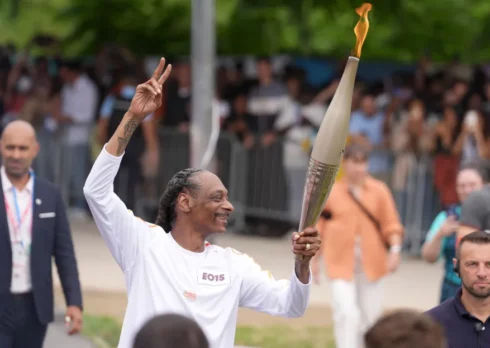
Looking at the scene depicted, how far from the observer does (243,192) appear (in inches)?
661

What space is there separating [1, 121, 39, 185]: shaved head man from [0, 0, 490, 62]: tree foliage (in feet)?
33.5

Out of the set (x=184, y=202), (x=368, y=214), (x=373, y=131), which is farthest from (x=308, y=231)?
(x=373, y=131)

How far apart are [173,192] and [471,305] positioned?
5.12ft

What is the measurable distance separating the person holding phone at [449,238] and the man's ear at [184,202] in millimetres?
3075

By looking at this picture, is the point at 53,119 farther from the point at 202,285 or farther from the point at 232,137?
the point at 202,285

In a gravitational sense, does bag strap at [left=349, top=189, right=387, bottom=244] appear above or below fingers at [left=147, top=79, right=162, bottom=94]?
below

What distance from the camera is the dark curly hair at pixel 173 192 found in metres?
5.88

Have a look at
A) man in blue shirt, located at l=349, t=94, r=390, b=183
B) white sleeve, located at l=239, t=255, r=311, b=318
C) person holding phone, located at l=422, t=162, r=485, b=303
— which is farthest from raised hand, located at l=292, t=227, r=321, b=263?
man in blue shirt, located at l=349, t=94, r=390, b=183

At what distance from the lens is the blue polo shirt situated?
6195 millimetres

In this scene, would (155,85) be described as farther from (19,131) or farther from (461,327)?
(19,131)

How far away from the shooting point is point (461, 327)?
623 cm

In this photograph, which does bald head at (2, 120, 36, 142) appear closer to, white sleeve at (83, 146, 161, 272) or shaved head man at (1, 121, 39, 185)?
shaved head man at (1, 121, 39, 185)

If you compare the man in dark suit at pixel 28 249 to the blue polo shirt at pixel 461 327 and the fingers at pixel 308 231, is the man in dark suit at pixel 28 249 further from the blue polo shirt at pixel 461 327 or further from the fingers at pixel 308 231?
the fingers at pixel 308 231

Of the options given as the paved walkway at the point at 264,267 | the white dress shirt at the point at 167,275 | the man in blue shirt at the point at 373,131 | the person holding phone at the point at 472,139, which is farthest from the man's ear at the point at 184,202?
the man in blue shirt at the point at 373,131
